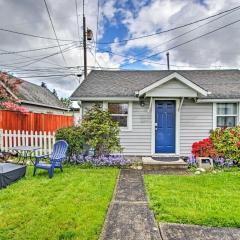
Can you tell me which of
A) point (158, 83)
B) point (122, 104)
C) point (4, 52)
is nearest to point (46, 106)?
point (4, 52)

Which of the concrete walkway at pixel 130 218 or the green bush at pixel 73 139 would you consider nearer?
the concrete walkway at pixel 130 218

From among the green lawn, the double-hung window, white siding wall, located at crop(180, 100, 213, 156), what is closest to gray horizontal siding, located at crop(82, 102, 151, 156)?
the double-hung window

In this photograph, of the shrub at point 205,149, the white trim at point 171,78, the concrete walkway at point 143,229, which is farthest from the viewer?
the white trim at point 171,78

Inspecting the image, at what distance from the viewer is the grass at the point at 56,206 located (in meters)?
3.89

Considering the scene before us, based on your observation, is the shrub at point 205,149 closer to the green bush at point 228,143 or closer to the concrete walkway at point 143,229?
the green bush at point 228,143

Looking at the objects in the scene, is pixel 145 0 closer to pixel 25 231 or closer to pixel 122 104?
pixel 122 104

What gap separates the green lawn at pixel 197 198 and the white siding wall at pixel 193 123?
356 centimetres

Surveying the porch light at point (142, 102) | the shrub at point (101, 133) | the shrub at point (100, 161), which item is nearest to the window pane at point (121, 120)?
the porch light at point (142, 102)

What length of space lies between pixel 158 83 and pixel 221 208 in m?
6.49

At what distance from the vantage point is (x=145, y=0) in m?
12.9

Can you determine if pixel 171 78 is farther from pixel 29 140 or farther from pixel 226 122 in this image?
pixel 29 140

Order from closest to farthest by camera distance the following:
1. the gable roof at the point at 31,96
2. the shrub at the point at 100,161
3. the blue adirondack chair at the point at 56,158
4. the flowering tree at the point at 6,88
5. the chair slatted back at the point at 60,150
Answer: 1. the blue adirondack chair at the point at 56,158
2. the chair slatted back at the point at 60,150
3. the shrub at the point at 100,161
4. the flowering tree at the point at 6,88
5. the gable roof at the point at 31,96

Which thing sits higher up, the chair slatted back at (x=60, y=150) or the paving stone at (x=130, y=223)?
the chair slatted back at (x=60, y=150)

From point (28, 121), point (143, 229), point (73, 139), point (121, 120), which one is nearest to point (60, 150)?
point (73, 139)
